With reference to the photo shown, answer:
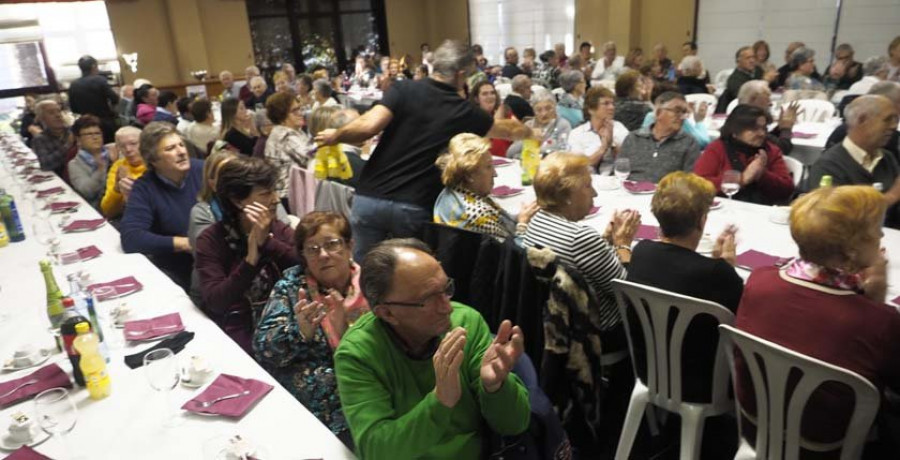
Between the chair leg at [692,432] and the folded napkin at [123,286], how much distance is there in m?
2.40

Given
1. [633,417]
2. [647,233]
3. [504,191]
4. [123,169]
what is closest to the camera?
[633,417]

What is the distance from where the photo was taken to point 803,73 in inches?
288

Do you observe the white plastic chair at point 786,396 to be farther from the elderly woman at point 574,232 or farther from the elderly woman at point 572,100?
the elderly woman at point 572,100

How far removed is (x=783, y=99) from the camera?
658 cm

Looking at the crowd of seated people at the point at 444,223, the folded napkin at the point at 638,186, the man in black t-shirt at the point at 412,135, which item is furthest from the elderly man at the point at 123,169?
the folded napkin at the point at 638,186

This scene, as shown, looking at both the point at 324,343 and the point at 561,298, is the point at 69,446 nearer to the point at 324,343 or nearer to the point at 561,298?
the point at 324,343

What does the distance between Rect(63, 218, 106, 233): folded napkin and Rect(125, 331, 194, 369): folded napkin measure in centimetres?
212

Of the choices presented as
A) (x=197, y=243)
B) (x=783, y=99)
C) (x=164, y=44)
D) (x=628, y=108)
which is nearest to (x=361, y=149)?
(x=628, y=108)

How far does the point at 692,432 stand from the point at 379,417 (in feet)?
4.15

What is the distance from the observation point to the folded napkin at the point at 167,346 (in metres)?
2.10

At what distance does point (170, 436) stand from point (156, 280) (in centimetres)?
143

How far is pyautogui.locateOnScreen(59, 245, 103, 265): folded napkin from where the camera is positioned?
10.6 feet

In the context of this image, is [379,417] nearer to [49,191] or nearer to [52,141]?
[49,191]

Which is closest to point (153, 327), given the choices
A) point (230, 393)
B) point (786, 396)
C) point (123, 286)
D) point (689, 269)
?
point (123, 286)
